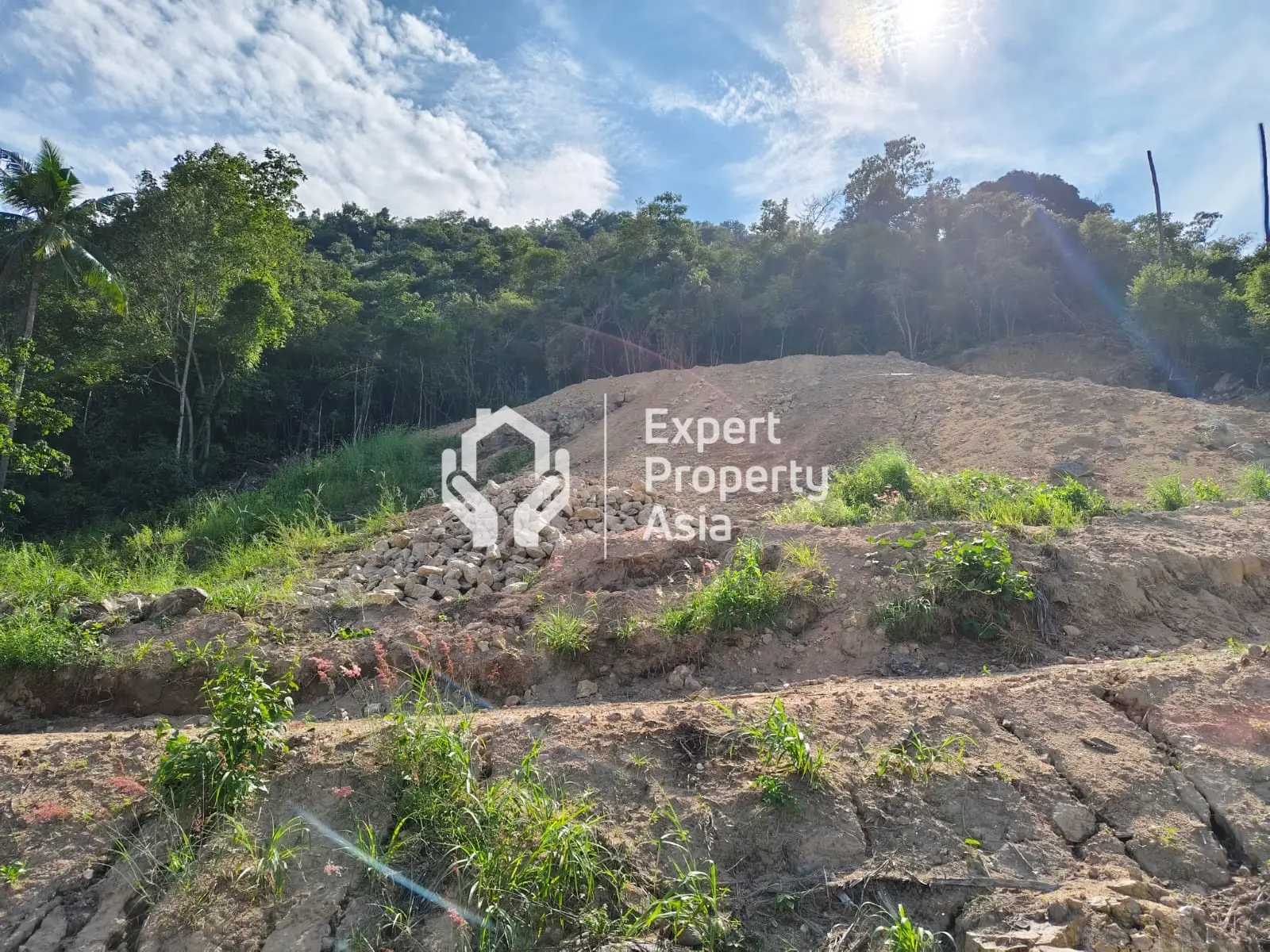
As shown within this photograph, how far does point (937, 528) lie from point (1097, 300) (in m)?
18.2

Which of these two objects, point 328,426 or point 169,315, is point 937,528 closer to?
point 169,315

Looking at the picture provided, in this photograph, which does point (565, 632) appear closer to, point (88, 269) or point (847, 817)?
point (847, 817)

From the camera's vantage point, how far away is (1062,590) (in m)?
3.96

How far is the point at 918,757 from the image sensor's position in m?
2.55

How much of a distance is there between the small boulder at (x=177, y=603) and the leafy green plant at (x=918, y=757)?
4.17 meters

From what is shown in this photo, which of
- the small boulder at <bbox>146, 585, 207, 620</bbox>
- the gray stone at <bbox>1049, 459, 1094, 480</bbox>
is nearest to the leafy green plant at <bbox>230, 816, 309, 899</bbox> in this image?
the small boulder at <bbox>146, 585, 207, 620</bbox>

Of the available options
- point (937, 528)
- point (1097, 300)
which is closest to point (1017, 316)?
point (1097, 300)

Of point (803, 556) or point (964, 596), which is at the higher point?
point (803, 556)

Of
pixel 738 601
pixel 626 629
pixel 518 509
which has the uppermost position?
pixel 518 509

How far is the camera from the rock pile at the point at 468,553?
16.1ft

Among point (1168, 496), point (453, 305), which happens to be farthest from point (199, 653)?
point (453, 305)

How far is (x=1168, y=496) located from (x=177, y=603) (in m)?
7.18

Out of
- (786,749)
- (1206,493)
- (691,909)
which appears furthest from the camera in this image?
(1206,493)

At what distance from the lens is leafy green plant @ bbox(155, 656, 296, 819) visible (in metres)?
2.37
